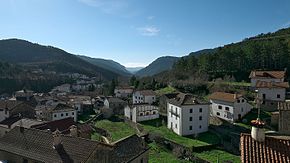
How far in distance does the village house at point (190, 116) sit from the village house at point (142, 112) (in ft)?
36.7

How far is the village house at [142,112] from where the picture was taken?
2475 inches

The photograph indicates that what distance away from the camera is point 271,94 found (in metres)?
57.1

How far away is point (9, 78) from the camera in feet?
446

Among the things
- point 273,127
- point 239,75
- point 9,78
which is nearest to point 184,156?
point 273,127

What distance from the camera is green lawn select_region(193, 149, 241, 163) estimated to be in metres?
38.1

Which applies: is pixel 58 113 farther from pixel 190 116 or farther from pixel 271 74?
pixel 271 74

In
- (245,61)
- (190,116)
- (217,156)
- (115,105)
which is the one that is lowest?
(217,156)

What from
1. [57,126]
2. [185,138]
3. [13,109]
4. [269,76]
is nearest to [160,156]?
[185,138]

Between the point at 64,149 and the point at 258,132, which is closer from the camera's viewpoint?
the point at 258,132

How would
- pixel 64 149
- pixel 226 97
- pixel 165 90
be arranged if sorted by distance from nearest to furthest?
pixel 64 149 → pixel 226 97 → pixel 165 90

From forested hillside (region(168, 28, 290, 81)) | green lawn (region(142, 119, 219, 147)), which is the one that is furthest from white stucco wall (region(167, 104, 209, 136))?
forested hillside (region(168, 28, 290, 81))

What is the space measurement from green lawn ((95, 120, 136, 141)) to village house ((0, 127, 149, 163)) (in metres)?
20.1

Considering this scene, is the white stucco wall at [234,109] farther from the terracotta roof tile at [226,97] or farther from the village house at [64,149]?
the village house at [64,149]

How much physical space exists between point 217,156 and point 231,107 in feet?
53.0
